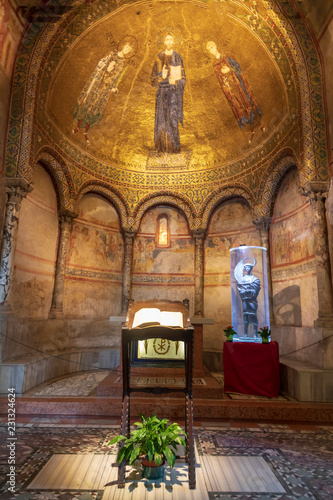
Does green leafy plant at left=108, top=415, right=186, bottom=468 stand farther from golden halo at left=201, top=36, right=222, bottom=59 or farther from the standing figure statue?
golden halo at left=201, top=36, right=222, bottom=59

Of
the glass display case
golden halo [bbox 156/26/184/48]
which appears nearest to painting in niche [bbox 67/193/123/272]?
the glass display case

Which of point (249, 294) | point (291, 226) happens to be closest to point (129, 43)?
point (291, 226)

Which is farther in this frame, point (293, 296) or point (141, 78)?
point (141, 78)

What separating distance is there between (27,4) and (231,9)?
5553 mm

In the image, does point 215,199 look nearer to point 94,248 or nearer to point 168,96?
point 168,96

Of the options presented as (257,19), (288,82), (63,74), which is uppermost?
(257,19)

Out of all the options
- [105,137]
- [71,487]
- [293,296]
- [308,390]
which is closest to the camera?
[71,487]

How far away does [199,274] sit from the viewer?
41.2 ft

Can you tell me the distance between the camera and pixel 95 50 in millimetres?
10234

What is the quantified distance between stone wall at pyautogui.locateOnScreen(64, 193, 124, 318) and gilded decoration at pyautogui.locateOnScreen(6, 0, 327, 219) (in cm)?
87

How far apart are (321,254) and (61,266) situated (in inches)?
313

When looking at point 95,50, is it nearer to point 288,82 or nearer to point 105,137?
point 105,137

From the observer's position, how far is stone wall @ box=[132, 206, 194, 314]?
12789 millimetres

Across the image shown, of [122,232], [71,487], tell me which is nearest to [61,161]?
[122,232]
